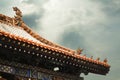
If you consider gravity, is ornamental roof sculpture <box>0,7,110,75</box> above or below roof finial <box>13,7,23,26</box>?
below

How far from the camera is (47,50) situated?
12.0 metres

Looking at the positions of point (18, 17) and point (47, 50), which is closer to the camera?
point (47, 50)

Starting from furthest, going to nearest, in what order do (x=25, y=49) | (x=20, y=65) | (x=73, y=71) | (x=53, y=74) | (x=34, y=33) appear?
(x=34, y=33) → (x=73, y=71) → (x=53, y=74) → (x=20, y=65) → (x=25, y=49)

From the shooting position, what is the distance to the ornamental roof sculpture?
11.2m

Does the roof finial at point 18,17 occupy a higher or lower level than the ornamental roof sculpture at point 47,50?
higher

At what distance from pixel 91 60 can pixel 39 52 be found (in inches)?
120

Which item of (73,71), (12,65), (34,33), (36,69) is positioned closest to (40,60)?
(36,69)

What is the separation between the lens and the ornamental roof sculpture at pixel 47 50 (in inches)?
441

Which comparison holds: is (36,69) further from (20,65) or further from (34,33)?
(34,33)

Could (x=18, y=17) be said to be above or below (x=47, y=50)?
above

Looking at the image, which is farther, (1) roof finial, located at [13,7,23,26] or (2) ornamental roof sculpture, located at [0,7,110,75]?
(1) roof finial, located at [13,7,23,26]

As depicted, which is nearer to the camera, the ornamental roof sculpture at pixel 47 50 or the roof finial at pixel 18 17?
the ornamental roof sculpture at pixel 47 50

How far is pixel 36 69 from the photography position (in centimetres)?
1286

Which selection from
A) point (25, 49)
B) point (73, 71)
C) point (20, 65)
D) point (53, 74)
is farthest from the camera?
point (73, 71)
